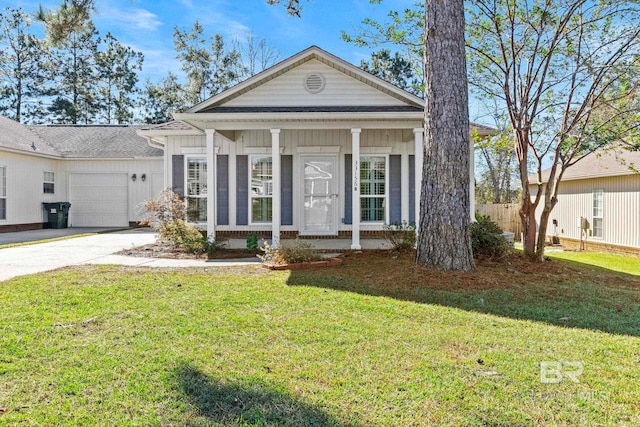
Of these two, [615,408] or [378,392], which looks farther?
[378,392]

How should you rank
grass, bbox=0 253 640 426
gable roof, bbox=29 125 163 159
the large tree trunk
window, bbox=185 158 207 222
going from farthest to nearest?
gable roof, bbox=29 125 163 159
window, bbox=185 158 207 222
the large tree trunk
grass, bbox=0 253 640 426

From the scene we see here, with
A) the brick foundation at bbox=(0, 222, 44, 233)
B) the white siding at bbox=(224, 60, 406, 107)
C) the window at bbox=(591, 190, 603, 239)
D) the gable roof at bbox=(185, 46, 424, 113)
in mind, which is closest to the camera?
the gable roof at bbox=(185, 46, 424, 113)

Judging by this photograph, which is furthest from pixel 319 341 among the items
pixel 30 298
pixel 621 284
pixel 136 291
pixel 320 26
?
pixel 320 26

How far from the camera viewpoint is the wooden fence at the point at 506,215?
61.7ft

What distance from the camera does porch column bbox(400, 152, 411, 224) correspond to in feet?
36.7

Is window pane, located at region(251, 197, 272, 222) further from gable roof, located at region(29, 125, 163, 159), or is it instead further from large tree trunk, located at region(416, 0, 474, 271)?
gable roof, located at region(29, 125, 163, 159)

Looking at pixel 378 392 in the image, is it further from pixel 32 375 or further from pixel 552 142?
pixel 552 142

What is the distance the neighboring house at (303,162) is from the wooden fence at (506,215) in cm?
926

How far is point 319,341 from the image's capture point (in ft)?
12.0

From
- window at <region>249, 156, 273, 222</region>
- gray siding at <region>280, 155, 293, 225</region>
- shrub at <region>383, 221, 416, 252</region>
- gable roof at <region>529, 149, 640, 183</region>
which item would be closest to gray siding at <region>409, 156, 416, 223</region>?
shrub at <region>383, 221, 416, 252</region>

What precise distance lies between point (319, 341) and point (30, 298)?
3798mm

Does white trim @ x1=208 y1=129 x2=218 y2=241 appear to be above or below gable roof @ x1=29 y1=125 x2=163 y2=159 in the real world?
below

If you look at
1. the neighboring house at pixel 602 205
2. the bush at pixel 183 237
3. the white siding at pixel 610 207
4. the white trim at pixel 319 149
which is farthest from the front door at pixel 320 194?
the white siding at pixel 610 207

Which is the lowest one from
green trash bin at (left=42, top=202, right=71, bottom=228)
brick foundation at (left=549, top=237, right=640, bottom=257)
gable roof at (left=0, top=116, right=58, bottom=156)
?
brick foundation at (left=549, top=237, right=640, bottom=257)
